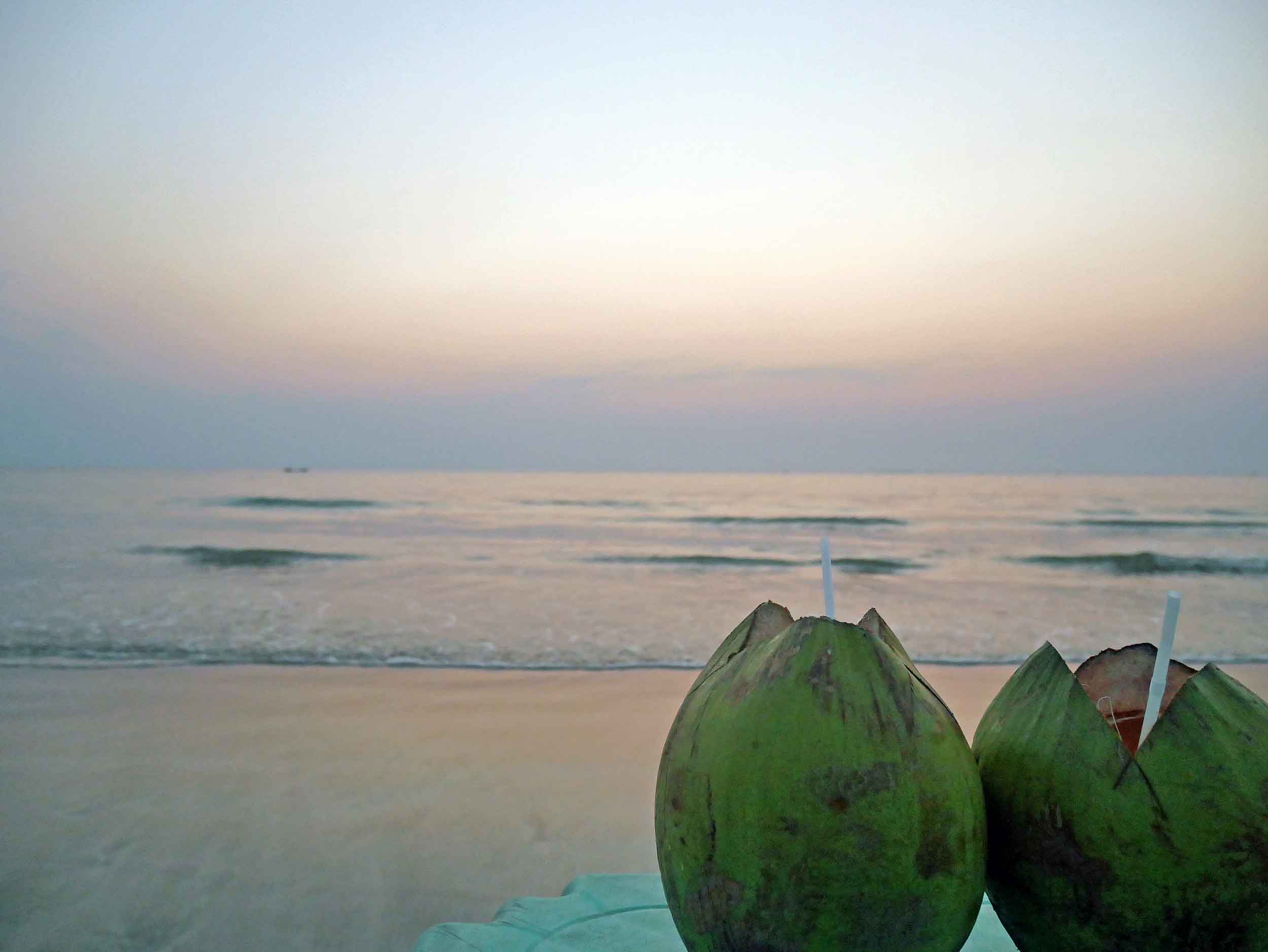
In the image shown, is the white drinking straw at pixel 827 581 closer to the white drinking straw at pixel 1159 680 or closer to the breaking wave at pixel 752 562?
the white drinking straw at pixel 1159 680

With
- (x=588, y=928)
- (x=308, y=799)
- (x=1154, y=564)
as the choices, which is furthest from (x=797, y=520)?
(x=588, y=928)

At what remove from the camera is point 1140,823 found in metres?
0.86

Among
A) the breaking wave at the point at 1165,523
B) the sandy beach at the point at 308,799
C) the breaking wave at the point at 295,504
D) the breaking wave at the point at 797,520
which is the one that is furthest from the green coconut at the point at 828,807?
the breaking wave at the point at 295,504

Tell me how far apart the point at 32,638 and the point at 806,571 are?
8.05m

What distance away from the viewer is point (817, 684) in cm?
87

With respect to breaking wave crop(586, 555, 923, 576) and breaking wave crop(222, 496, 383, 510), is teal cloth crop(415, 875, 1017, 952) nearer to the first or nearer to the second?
breaking wave crop(586, 555, 923, 576)

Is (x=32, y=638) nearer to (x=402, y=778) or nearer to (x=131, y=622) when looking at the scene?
(x=131, y=622)

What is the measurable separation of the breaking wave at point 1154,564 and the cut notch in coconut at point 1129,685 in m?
11.2

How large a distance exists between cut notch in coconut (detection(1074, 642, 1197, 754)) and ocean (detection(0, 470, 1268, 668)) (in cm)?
486

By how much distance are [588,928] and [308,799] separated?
2.29 m

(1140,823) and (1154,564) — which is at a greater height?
(1140,823)

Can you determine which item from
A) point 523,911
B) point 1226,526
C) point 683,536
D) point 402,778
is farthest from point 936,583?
point 1226,526

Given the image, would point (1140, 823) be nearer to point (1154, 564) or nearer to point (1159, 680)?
point (1159, 680)

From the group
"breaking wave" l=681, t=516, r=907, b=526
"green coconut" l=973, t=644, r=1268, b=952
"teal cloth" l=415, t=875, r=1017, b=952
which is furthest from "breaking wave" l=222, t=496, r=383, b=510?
"green coconut" l=973, t=644, r=1268, b=952
